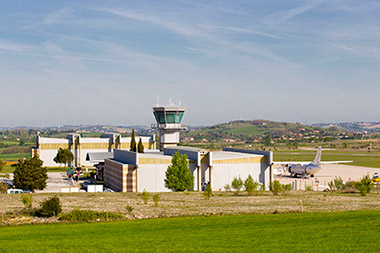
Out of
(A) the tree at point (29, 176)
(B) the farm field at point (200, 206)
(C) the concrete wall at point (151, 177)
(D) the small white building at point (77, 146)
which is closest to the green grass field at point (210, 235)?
(B) the farm field at point (200, 206)

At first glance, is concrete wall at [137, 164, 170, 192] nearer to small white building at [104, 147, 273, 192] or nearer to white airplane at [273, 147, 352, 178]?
small white building at [104, 147, 273, 192]

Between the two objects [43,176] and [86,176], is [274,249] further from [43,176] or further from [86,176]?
[86,176]

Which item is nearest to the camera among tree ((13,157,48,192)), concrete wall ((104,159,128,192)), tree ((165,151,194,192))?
tree ((165,151,194,192))

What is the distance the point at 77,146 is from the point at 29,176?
6670 centimetres

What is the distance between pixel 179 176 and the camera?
61.5 metres

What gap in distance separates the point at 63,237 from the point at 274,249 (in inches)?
477

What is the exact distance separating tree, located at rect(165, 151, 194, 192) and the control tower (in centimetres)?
3852

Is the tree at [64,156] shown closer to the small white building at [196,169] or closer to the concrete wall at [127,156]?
the concrete wall at [127,156]

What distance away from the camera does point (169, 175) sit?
61906mm

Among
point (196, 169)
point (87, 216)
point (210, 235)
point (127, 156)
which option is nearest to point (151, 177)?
point (196, 169)

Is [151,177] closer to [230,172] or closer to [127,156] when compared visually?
[127,156]

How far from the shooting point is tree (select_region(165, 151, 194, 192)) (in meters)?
61.3

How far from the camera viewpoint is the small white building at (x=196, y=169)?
2591 inches

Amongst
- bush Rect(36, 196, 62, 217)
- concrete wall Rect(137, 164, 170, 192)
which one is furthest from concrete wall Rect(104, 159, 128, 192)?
bush Rect(36, 196, 62, 217)
